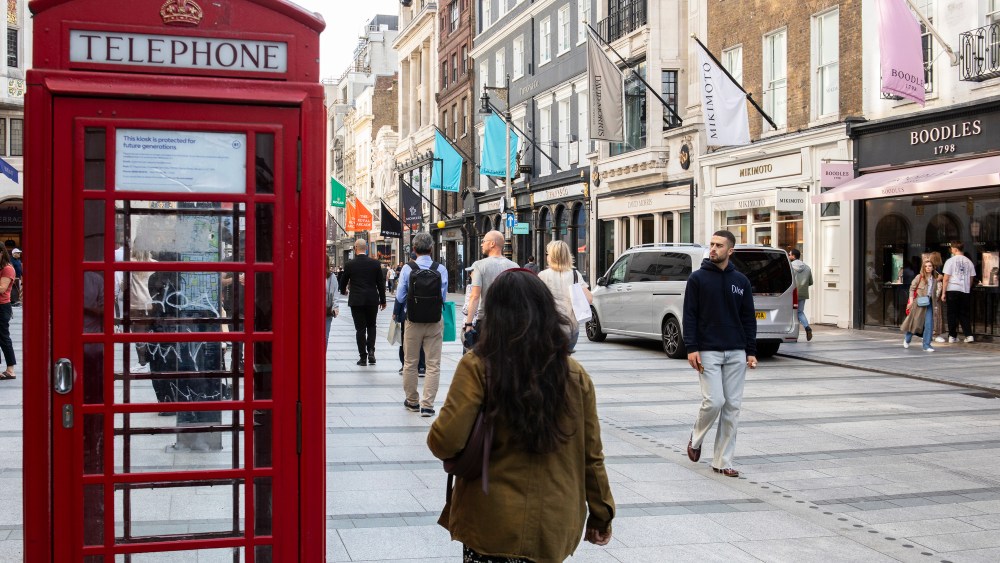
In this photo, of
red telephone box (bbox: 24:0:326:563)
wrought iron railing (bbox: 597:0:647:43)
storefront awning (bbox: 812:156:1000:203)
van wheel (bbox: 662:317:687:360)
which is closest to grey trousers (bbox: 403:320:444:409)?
red telephone box (bbox: 24:0:326:563)

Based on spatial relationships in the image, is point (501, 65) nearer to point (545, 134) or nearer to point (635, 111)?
point (545, 134)

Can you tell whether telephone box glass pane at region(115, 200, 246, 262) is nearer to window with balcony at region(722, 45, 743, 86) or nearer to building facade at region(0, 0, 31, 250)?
window with balcony at region(722, 45, 743, 86)

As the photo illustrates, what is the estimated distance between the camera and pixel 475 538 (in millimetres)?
3246

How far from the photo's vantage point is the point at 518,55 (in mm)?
43969

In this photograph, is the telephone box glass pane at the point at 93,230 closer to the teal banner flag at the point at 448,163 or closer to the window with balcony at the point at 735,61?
the window with balcony at the point at 735,61

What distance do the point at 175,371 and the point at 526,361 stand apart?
156 centimetres

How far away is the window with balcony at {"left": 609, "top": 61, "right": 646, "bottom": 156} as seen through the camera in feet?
105

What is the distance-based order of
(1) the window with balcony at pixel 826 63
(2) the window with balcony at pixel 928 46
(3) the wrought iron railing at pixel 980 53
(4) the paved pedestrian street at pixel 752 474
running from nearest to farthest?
(4) the paved pedestrian street at pixel 752 474 < (3) the wrought iron railing at pixel 980 53 < (2) the window with balcony at pixel 928 46 < (1) the window with balcony at pixel 826 63

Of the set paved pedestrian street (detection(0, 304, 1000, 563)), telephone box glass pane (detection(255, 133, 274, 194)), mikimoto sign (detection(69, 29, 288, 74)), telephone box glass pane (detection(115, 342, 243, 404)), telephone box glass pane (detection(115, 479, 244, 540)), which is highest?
mikimoto sign (detection(69, 29, 288, 74))

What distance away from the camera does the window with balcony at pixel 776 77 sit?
2462cm

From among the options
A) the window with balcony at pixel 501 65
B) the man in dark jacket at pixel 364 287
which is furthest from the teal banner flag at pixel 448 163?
the man in dark jacket at pixel 364 287

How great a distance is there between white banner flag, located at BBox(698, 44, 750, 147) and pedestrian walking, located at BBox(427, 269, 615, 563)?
20.7m

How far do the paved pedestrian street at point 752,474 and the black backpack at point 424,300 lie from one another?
3.28ft

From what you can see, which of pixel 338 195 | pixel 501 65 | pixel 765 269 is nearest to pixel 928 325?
pixel 765 269
